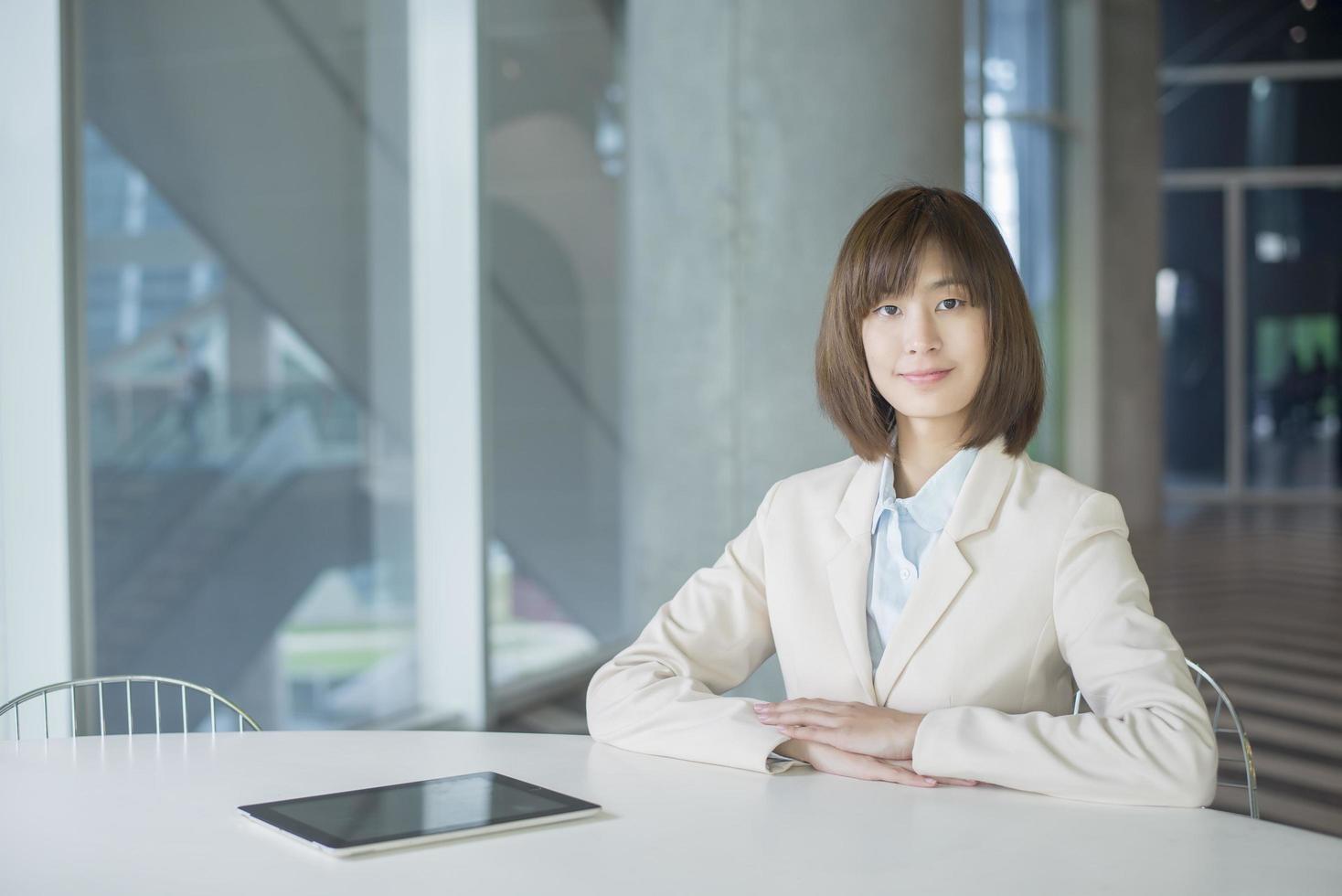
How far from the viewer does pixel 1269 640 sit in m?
5.94

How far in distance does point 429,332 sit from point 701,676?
2838 millimetres

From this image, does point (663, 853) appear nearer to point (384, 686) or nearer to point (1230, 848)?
point (1230, 848)

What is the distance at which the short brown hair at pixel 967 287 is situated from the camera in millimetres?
1584

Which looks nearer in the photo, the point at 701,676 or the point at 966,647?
the point at 966,647

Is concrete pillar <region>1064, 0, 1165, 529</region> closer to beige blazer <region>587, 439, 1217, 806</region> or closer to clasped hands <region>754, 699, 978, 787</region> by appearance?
beige blazer <region>587, 439, 1217, 806</region>

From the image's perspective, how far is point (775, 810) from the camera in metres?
1.29

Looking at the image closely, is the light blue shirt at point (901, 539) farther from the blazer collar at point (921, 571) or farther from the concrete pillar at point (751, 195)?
the concrete pillar at point (751, 195)

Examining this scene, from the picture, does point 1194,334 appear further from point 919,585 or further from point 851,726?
point 851,726

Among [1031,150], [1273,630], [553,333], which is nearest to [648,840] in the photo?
[553,333]

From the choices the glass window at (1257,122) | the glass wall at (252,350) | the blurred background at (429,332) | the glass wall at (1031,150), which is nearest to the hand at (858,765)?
the blurred background at (429,332)

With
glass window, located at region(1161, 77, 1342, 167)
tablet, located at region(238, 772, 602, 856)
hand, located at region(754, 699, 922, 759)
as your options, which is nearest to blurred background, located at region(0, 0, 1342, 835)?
hand, located at region(754, 699, 922, 759)

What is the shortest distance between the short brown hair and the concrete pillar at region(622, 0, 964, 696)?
1.73m

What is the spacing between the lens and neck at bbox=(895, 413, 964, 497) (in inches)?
66.6

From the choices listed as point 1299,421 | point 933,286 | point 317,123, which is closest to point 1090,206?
point 1299,421
